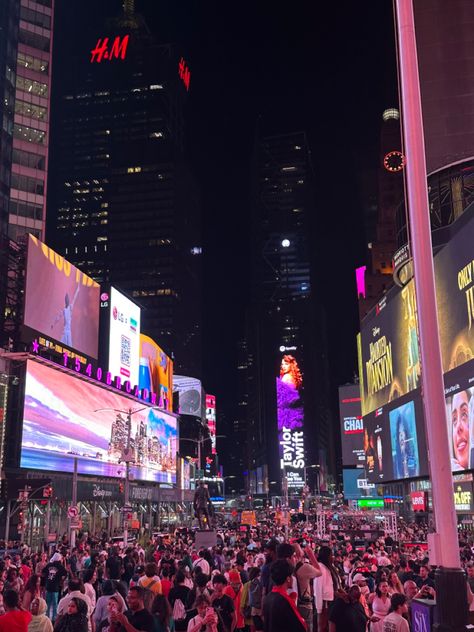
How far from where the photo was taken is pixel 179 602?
11.2 metres

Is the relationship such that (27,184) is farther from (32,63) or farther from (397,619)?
(397,619)

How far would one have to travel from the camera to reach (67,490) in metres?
57.9

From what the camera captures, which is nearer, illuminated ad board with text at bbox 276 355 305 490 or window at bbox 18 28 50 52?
window at bbox 18 28 50 52

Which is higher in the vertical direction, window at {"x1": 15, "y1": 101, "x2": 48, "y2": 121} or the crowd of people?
window at {"x1": 15, "y1": 101, "x2": 48, "y2": 121}

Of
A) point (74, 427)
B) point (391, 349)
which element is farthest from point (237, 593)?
point (74, 427)

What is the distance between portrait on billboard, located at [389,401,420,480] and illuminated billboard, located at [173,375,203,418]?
101 metres

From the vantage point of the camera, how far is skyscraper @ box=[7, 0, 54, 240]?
8162 centimetres

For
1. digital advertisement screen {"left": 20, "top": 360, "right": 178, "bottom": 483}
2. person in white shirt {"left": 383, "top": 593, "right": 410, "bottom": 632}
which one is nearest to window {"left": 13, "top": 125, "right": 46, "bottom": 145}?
digital advertisement screen {"left": 20, "top": 360, "right": 178, "bottom": 483}

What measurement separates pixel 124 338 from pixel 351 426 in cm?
4951

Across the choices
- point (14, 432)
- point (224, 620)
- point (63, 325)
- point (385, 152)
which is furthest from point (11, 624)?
point (385, 152)

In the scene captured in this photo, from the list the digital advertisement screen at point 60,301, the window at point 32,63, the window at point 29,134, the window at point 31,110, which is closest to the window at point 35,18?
the window at point 32,63

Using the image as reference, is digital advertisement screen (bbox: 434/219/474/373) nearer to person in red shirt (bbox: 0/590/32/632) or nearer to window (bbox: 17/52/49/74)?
person in red shirt (bbox: 0/590/32/632)

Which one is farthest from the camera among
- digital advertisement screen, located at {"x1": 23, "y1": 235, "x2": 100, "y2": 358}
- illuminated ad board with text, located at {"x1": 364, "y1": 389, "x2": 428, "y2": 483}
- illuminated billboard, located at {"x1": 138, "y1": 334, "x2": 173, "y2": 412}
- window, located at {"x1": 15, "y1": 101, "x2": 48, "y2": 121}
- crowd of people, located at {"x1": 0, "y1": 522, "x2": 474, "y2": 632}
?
illuminated billboard, located at {"x1": 138, "y1": 334, "x2": 173, "y2": 412}

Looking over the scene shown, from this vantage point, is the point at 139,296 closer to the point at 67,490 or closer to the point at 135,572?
the point at 67,490
